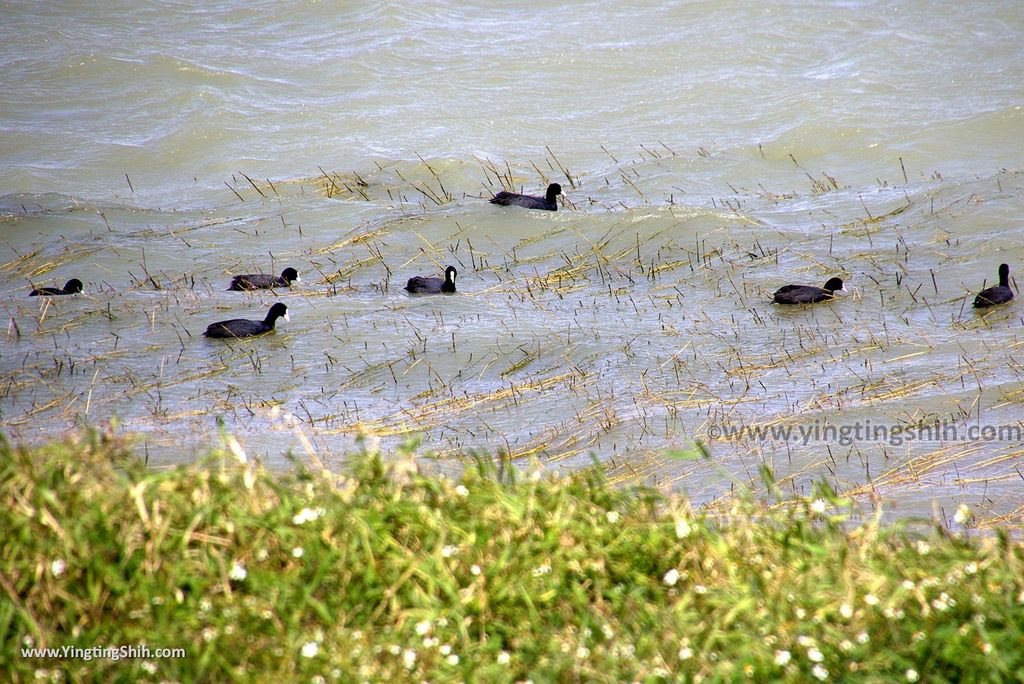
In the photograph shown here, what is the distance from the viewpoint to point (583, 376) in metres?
9.02

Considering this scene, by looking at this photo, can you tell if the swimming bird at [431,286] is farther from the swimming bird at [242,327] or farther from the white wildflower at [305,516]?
the white wildflower at [305,516]

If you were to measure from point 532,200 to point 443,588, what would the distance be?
11.8 m

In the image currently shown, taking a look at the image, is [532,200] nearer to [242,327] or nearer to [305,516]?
[242,327]

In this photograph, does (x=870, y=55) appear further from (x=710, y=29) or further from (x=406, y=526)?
(x=406, y=526)

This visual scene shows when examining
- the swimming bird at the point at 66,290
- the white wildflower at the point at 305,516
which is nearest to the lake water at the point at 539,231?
the swimming bird at the point at 66,290

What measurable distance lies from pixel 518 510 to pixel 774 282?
875 centimetres

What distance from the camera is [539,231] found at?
14.7 meters

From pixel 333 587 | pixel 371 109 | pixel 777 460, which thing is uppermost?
pixel 333 587

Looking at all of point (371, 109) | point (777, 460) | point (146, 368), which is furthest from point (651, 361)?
point (371, 109)

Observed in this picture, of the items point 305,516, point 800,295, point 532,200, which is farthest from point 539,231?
point 305,516

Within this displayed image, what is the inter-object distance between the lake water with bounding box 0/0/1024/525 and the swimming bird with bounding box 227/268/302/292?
1.36 feet

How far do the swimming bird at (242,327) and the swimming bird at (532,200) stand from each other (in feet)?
17.8

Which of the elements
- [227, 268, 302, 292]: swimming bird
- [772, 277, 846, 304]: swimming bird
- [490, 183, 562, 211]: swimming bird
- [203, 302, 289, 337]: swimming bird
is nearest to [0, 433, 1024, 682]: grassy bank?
[203, 302, 289, 337]: swimming bird

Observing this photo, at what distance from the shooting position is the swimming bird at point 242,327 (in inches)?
409
